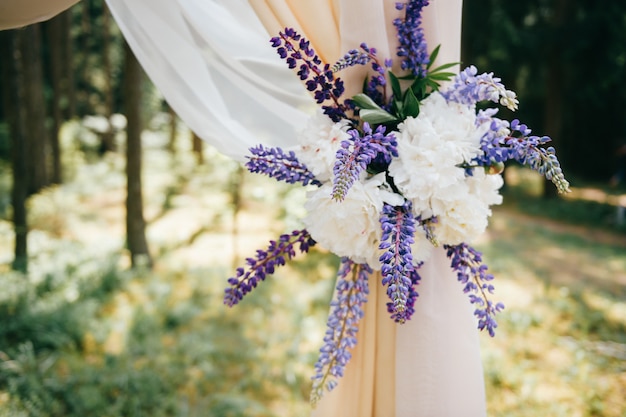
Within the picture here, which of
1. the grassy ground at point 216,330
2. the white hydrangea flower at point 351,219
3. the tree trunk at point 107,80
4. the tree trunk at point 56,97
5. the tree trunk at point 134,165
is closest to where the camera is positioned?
the white hydrangea flower at point 351,219

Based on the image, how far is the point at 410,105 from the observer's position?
110 centimetres

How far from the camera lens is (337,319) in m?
1.15

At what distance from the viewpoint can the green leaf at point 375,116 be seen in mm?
1066

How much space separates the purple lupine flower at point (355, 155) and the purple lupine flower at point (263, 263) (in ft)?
0.91

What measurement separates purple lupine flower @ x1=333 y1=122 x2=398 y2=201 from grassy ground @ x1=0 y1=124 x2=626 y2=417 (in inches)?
83.2

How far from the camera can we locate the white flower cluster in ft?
3.29

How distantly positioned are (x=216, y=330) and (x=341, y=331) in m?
2.62

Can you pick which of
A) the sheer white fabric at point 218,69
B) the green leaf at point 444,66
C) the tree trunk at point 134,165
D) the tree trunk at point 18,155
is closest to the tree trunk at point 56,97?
the tree trunk at point 18,155

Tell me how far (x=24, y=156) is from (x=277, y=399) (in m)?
3.18

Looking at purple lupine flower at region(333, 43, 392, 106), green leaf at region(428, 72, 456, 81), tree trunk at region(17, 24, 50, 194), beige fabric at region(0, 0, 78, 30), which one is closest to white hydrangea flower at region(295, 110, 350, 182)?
purple lupine flower at region(333, 43, 392, 106)

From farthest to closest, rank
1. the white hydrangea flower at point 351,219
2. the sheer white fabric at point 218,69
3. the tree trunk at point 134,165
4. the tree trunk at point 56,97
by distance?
the tree trunk at point 56,97 → the tree trunk at point 134,165 → the sheer white fabric at point 218,69 → the white hydrangea flower at point 351,219

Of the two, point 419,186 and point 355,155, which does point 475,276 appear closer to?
point 419,186

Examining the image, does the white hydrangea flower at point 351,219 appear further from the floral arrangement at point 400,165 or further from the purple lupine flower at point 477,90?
the purple lupine flower at point 477,90

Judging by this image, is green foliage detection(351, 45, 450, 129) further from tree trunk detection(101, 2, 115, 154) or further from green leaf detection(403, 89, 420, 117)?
tree trunk detection(101, 2, 115, 154)
